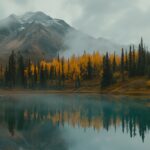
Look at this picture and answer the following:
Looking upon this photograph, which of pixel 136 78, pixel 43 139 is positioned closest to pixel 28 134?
pixel 43 139

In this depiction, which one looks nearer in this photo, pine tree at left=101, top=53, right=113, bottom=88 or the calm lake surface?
the calm lake surface

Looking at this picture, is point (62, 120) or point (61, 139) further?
point (62, 120)

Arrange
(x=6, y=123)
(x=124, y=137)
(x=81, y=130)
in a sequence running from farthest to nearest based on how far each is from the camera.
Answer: (x=6, y=123) → (x=81, y=130) → (x=124, y=137)

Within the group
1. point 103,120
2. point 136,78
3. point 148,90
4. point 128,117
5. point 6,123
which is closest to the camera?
point 6,123

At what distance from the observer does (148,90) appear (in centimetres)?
14475

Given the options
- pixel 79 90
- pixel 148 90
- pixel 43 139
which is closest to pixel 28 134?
pixel 43 139

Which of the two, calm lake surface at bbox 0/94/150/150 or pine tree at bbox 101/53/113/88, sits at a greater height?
pine tree at bbox 101/53/113/88

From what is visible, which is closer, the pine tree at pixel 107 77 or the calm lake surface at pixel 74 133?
the calm lake surface at pixel 74 133

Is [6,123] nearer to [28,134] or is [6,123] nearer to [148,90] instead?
[28,134]

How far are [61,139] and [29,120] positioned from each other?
72.1 ft

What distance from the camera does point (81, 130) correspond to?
52.0m

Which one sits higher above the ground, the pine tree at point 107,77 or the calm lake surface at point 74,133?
the pine tree at point 107,77

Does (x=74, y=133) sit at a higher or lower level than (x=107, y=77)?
lower

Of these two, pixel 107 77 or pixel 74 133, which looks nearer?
pixel 74 133
